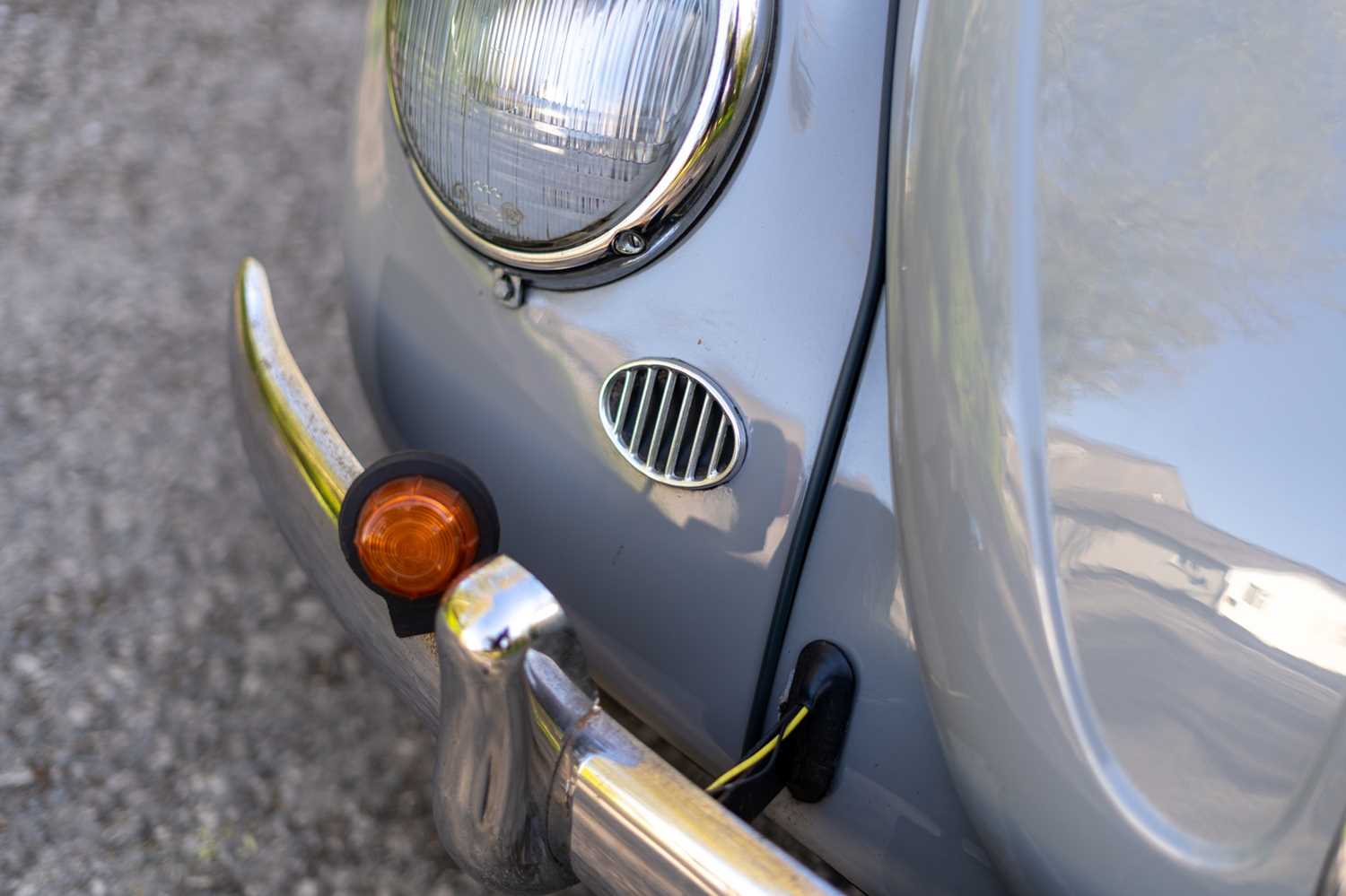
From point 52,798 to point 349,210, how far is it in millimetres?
809

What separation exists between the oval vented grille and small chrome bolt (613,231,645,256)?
0.10 m

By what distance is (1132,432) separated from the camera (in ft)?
2.39

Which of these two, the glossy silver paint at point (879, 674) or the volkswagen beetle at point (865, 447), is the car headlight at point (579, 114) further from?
the glossy silver paint at point (879, 674)

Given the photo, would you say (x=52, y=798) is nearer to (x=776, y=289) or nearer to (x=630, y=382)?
(x=630, y=382)

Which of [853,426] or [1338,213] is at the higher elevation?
[1338,213]

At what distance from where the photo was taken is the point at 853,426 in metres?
0.93

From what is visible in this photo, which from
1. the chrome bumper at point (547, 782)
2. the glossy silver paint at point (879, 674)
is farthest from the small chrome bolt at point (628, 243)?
the chrome bumper at point (547, 782)

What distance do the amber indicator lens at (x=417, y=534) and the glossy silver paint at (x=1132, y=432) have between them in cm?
33

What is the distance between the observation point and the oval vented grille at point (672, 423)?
38.5 inches

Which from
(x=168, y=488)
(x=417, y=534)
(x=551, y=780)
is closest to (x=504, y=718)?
(x=551, y=780)

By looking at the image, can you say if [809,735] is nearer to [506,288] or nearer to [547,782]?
[547,782]

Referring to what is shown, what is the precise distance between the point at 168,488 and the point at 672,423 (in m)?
1.18

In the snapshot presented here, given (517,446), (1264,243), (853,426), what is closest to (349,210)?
(517,446)

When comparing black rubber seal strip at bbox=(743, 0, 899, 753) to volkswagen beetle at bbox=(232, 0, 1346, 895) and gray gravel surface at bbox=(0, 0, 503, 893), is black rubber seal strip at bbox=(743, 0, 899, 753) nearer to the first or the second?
volkswagen beetle at bbox=(232, 0, 1346, 895)
